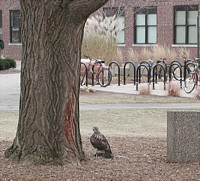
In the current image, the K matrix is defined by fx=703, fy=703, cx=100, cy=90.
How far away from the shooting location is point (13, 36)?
56656 mm

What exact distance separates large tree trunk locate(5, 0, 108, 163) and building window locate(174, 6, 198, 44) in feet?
124

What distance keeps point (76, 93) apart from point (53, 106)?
14.6 inches

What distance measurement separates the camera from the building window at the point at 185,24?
46.5 meters

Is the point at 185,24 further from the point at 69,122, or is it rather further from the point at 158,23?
the point at 69,122

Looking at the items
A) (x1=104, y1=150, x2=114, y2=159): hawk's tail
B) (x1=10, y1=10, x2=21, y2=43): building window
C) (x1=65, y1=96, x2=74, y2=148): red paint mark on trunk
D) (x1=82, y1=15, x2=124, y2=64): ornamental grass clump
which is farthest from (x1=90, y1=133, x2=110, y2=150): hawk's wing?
(x1=10, y1=10, x2=21, y2=43): building window

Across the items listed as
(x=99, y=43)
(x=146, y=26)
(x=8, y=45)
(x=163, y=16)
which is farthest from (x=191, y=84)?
(x=8, y=45)

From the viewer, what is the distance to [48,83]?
9.11 metres

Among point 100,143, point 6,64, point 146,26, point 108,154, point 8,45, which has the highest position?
point 146,26

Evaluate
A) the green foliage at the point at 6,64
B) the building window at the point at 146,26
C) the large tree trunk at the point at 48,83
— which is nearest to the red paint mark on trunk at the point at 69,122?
the large tree trunk at the point at 48,83

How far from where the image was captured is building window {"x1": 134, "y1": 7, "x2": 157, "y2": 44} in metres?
49.0

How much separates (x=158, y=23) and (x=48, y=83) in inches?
1573

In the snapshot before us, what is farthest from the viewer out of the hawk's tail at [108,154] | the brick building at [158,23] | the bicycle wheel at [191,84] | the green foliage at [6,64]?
the brick building at [158,23]

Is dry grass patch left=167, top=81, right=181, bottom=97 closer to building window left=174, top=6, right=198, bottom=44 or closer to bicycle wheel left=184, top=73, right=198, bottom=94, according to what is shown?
bicycle wheel left=184, top=73, right=198, bottom=94

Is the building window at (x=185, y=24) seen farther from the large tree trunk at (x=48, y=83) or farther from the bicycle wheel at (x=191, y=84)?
the large tree trunk at (x=48, y=83)
